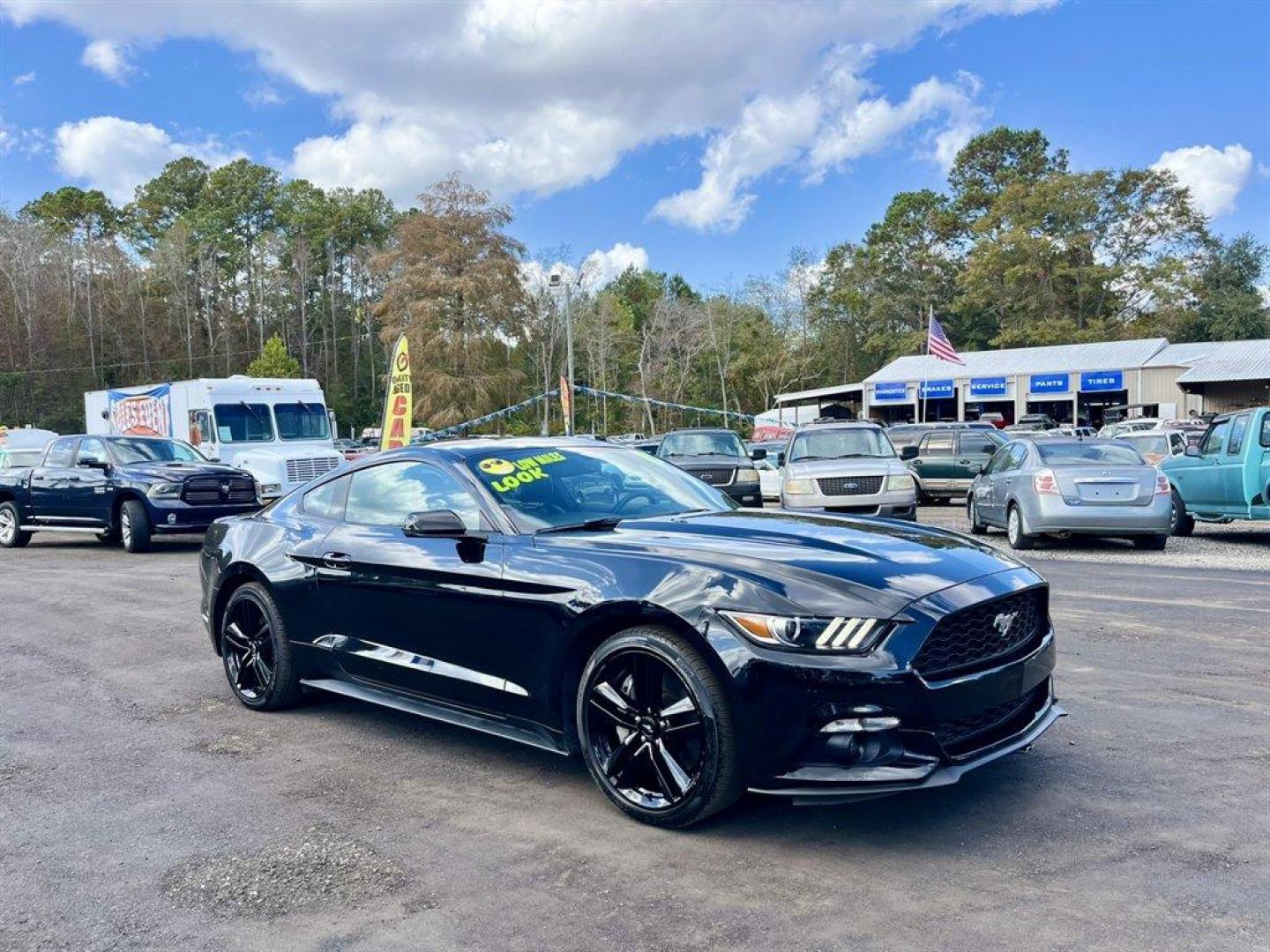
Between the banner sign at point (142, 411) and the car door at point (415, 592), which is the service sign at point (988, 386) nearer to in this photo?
the banner sign at point (142, 411)

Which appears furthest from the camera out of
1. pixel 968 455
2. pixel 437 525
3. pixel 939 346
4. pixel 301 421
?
pixel 939 346

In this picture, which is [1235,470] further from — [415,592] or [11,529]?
[11,529]

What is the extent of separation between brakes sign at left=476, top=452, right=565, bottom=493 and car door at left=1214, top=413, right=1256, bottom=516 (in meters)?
10.8

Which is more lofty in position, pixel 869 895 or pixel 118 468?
pixel 118 468

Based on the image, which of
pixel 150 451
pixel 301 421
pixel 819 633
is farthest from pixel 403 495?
pixel 301 421

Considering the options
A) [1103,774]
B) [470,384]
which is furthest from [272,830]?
[470,384]

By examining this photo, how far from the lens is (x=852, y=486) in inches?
557

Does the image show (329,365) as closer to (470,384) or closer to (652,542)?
(470,384)

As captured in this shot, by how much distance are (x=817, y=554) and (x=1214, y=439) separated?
11720 mm

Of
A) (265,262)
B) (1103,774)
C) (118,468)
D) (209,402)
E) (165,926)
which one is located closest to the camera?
(165,926)

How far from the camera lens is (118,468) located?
48.4 ft

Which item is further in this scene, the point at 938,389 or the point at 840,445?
the point at 938,389

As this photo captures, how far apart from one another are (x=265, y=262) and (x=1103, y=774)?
78.7 m

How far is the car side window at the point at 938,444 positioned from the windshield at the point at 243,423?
557 inches
